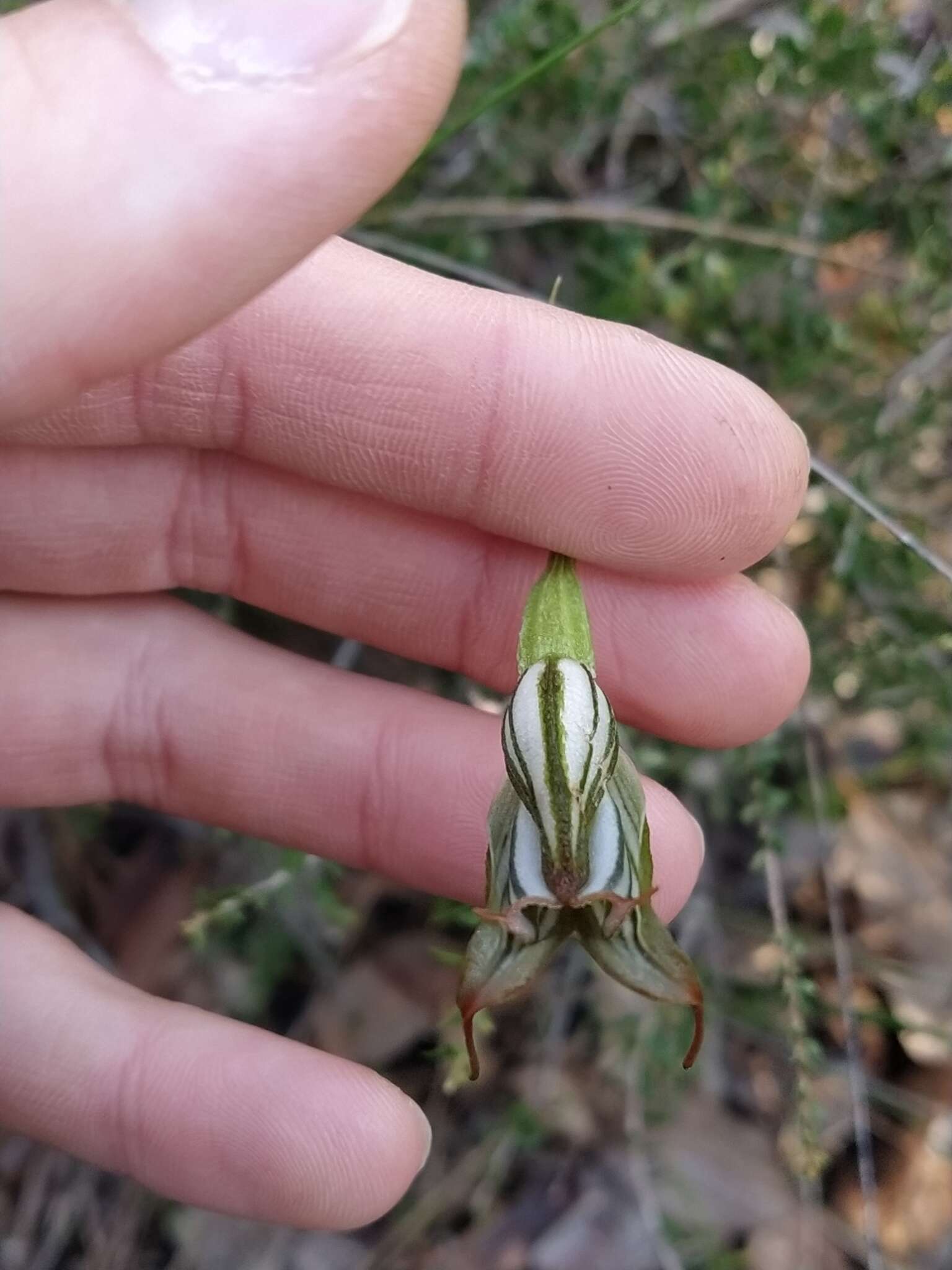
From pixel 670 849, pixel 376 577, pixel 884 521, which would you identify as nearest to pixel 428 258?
pixel 376 577

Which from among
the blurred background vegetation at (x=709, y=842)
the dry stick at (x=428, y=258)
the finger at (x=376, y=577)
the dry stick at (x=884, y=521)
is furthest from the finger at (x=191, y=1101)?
→ the dry stick at (x=428, y=258)

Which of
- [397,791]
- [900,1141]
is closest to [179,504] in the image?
[397,791]

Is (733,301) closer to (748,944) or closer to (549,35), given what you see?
(549,35)

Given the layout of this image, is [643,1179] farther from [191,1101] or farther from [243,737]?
[243,737]

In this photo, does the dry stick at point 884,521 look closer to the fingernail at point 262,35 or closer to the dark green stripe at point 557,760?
the dark green stripe at point 557,760

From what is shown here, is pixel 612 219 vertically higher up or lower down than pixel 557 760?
higher up

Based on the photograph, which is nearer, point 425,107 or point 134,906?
point 425,107
